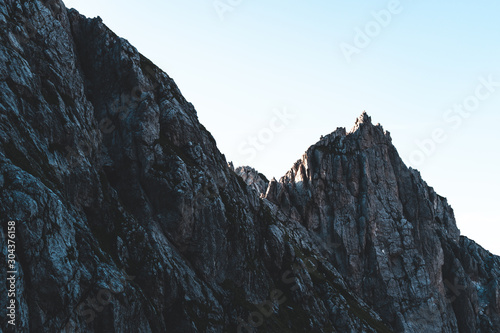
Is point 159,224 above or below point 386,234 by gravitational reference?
below

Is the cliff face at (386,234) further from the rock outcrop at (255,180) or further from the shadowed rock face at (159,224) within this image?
the rock outcrop at (255,180)

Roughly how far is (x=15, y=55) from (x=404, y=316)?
10408 centimetres

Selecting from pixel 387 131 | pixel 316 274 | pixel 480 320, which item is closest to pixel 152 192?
pixel 316 274

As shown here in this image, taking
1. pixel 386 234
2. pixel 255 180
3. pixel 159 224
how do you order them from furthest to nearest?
pixel 255 180 < pixel 386 234 < pixel 159 224

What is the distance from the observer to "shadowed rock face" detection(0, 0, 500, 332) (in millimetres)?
43500

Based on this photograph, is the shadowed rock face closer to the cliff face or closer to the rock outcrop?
the cliff face

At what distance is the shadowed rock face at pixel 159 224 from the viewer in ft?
143

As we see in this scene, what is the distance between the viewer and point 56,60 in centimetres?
6769

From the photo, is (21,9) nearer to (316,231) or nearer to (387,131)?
(316,231)

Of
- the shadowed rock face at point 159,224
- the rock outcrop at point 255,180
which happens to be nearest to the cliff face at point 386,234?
the shadowed rock face at point 159,224

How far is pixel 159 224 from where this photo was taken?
69.8 metres

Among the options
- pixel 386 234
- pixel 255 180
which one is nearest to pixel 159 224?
pixel 386 234

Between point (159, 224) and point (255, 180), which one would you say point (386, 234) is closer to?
point (255, 180)

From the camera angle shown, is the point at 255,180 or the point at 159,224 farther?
the point at 255,180
